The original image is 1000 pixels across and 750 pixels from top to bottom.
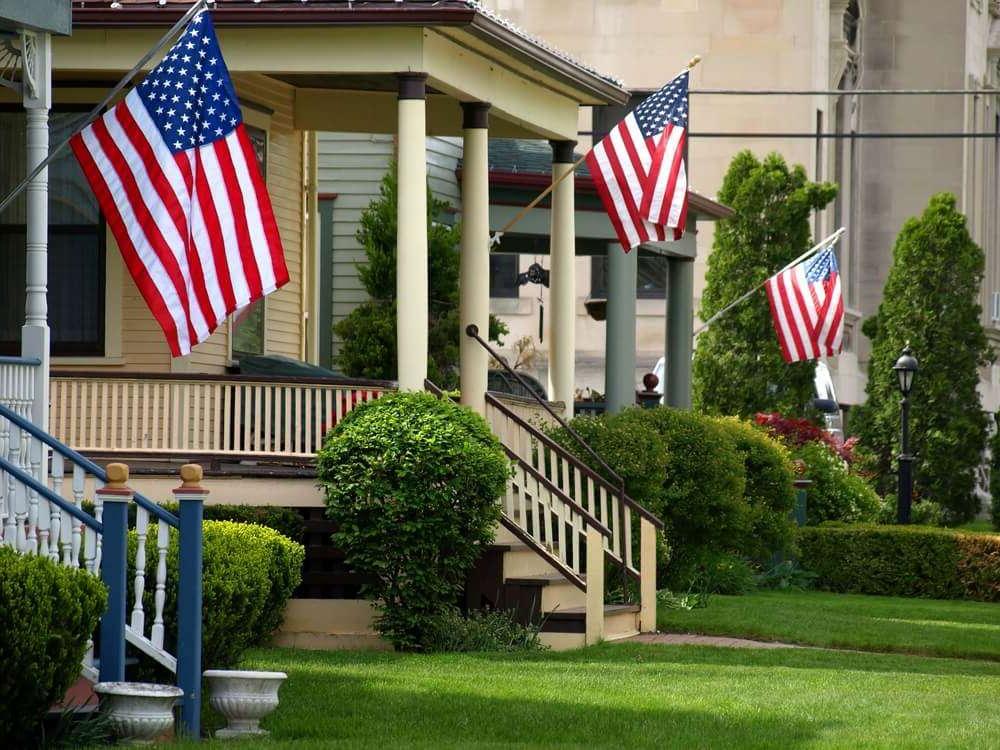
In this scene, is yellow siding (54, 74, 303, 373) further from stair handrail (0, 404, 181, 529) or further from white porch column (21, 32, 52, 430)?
stair handrail (0, 404, 181, 529)

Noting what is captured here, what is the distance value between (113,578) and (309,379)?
6.04 meters

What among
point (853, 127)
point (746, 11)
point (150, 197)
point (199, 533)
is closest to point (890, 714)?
point (199, 533)

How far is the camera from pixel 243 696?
11.1 m

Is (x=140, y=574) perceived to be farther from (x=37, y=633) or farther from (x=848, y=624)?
(x=848, y=624)

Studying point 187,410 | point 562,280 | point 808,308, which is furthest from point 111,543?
point 808,308

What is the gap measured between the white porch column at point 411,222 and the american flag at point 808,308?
41.7ft

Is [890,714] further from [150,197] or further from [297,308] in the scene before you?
[297,308]

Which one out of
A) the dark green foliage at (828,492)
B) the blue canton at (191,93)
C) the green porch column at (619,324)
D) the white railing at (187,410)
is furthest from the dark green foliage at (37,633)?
the dark green foliage at (828,492)

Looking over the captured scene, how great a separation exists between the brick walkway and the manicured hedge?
917cm

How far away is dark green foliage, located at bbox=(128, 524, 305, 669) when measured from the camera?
12062mm

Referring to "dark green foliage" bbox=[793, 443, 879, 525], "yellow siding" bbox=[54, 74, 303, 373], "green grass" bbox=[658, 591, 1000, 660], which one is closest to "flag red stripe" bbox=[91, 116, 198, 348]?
"yellow siding" bbox=[54, 74, 303, 373]

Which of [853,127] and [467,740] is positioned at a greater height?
[853,127]

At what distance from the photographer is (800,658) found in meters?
16.1

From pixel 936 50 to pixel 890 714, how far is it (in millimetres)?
40596
